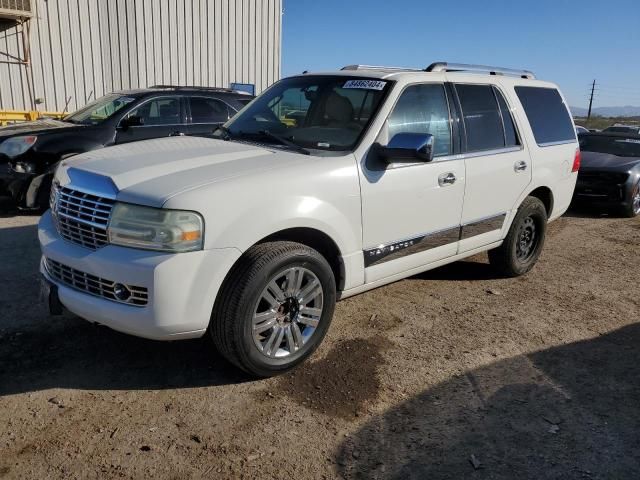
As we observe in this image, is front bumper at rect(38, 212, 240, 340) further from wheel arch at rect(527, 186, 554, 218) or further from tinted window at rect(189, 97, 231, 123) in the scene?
tinted window at rect(189, 97, 231, 123)

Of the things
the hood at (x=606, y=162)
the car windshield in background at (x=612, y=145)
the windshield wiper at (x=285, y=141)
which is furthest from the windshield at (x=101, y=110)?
the car windshield in background at (x=612, y=145)

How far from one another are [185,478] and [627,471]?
6.95ft

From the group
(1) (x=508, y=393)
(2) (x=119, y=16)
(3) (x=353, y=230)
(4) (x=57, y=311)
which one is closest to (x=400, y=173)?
(3) (x=353, y=230)

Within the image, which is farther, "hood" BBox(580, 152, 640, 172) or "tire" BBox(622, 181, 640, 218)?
"hood" BBox(580, 152, 640, 172)

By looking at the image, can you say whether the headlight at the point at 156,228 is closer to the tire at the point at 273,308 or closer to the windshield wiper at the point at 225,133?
the tire at the point at 273,308

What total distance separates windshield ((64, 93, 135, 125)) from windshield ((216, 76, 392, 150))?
415 centimetres

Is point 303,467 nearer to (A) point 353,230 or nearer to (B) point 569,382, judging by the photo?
(A) point 353,230

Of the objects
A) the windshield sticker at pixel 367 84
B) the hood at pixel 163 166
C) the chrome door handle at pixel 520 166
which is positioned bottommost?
the chrome door handle at pixel 520 166

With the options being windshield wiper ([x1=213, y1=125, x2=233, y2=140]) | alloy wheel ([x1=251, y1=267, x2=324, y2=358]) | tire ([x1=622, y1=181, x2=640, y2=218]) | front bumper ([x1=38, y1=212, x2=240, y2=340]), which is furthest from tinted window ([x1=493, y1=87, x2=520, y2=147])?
tire ([x1=622, y1=181, x2=640, y2=218])

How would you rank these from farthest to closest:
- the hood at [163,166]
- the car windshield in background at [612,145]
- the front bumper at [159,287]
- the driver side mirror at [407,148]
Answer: the car windshield in background at [612,145] → the driver side mirror at [407,148] → the hood at [163,166] → the front bumper at [159,287]

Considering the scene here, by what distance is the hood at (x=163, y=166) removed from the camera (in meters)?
3.00

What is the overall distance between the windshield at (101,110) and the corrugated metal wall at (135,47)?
6713mm

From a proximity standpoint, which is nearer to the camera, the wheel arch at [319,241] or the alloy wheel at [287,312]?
the alloy wheel at [287,312]

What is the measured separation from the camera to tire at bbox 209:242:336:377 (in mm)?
3100
